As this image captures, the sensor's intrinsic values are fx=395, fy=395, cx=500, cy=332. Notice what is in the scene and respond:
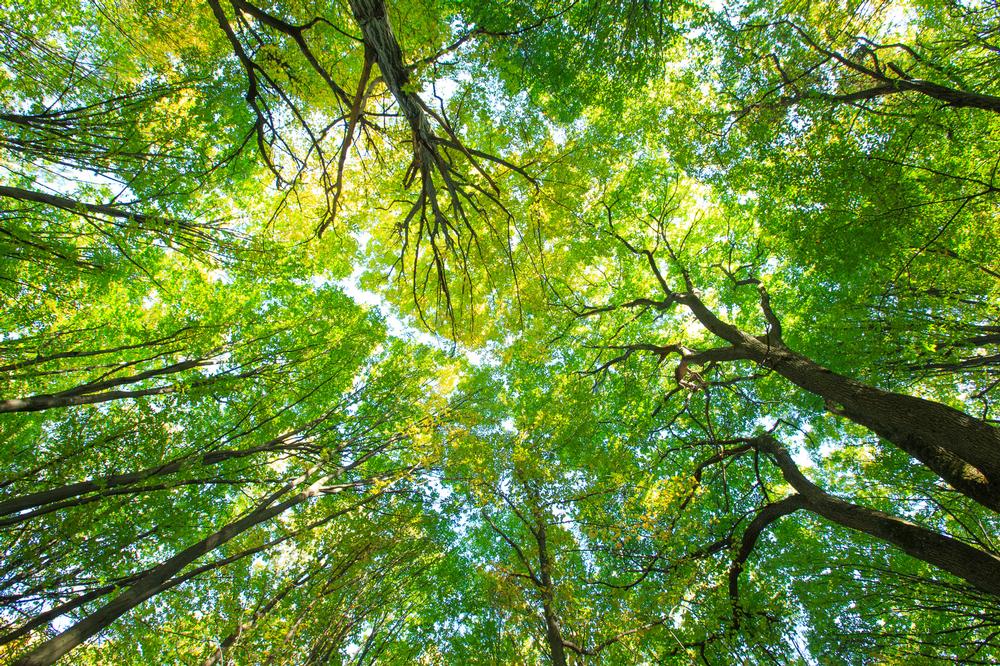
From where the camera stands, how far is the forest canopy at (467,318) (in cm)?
337

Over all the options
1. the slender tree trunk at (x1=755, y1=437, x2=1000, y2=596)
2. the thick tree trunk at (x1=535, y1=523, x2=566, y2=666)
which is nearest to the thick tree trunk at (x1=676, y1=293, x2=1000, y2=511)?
the slender tree trunk at (x1=755, y1=437, x2=1000, y2=596)

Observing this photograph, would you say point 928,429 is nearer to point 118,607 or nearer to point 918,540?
point 918,540

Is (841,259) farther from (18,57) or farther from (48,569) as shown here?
(48,569)

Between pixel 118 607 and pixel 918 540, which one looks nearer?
pixel 118 607

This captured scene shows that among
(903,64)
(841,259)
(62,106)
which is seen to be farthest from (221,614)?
(903,64)

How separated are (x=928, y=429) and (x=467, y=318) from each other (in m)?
4.54

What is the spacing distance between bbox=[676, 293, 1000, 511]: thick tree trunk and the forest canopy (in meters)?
0.03

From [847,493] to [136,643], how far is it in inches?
508

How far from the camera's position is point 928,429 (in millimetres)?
3285

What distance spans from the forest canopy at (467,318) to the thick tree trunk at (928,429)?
28 mm

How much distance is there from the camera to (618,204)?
22.3 ft

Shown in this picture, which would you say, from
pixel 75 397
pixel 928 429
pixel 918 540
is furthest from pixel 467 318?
pixel 918 540

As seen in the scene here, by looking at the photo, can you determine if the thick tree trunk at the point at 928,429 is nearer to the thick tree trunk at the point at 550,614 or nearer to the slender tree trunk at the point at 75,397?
the thick tree trunk at the point at 550,614

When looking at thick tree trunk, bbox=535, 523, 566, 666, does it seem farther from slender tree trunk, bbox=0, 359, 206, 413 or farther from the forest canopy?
slender tree trunk, bbox=0, 359, 206, 413
